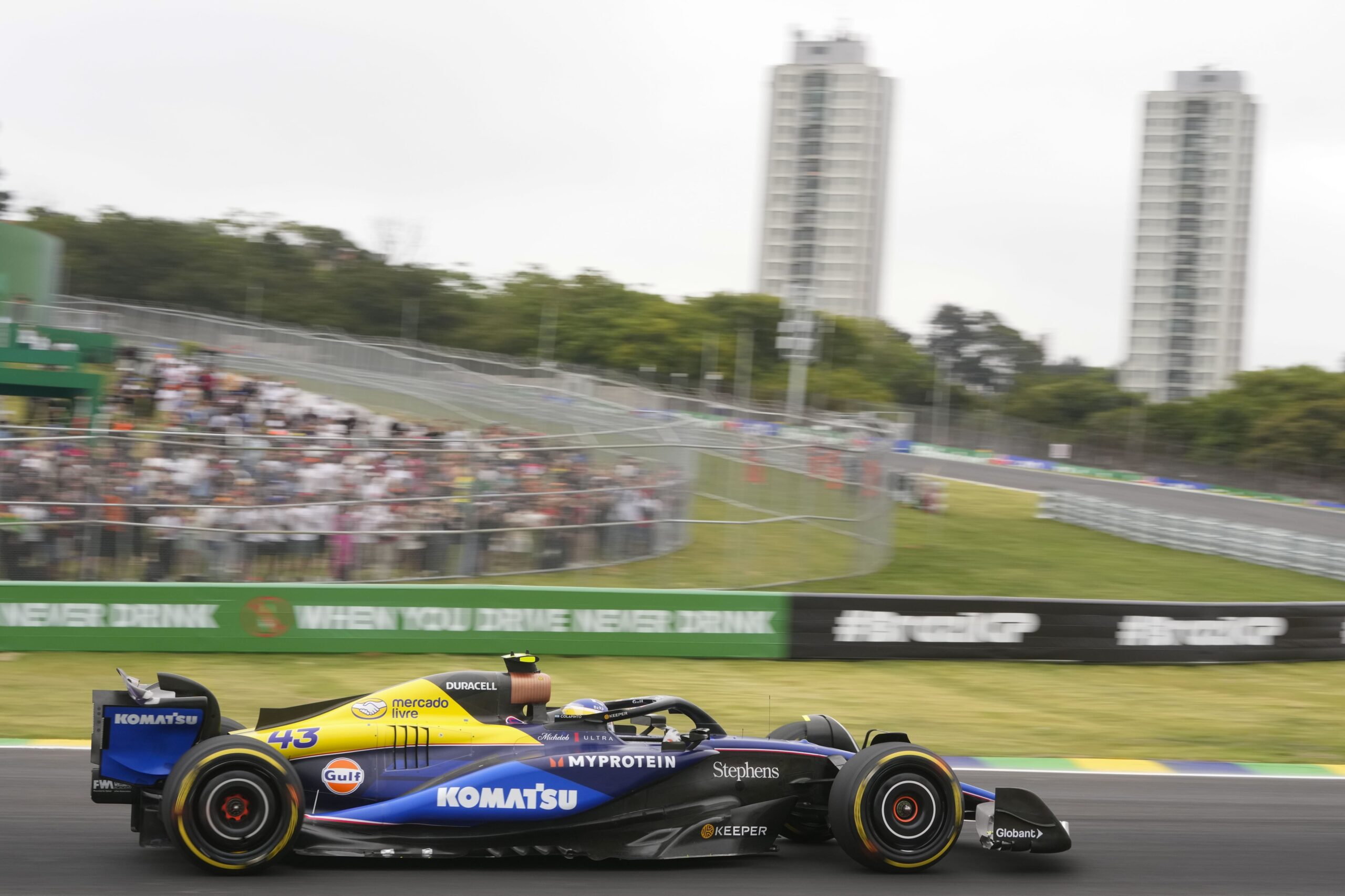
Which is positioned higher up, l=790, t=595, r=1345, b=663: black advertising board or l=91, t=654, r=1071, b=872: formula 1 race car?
l=91, t=654, r=1071, b=872: formula 1 race car

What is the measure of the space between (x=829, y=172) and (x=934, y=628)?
13049 cm

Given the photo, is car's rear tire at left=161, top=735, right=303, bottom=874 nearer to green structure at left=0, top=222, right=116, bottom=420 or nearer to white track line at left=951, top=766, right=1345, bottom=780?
white track line at left=951, top=766, right=1345, bottom=780

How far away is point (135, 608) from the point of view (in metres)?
11.8

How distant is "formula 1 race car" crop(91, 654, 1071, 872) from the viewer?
537cm

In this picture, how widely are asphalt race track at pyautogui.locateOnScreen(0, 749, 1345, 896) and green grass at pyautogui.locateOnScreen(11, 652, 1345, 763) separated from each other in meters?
2.15

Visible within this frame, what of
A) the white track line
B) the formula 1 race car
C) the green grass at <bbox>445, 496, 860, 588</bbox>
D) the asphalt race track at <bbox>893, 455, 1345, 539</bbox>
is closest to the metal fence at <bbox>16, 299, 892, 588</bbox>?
the green grass at <bbox>445, 496, 860, 588</bbox>

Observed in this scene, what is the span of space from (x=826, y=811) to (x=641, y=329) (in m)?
63.6

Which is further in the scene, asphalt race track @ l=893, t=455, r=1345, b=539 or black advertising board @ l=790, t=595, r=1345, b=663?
asphalt race track @ l=893, t=455, r=1345, b=539

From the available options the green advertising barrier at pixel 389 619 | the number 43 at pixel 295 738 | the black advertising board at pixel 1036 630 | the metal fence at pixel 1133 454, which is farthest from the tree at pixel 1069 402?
the number 43 at pixel 295 738

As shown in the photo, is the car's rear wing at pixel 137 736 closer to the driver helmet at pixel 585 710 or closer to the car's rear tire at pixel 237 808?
the car's rear tire at pixel 237 808

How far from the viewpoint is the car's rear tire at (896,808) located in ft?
19.1

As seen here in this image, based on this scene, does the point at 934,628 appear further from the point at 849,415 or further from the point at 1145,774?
the point at 849,415

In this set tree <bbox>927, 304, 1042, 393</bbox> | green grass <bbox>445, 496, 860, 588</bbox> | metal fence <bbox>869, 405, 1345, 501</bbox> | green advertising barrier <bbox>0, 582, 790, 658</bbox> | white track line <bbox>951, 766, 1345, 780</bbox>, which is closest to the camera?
white track line <bbox>951, 766, 1345, 780</bbox>

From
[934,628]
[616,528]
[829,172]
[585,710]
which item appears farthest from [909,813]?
[829,172]
